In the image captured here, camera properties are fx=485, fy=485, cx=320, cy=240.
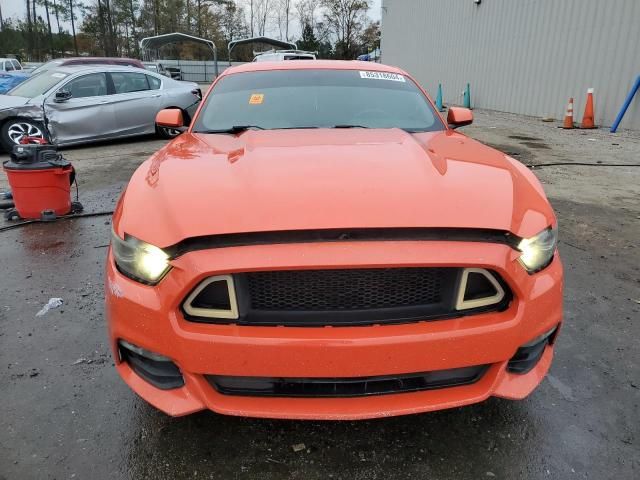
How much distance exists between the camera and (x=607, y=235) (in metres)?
4.28

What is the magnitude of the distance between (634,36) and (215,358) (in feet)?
37.8

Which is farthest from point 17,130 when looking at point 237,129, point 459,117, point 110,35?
point 110,35

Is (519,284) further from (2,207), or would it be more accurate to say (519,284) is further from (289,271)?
(2,207)

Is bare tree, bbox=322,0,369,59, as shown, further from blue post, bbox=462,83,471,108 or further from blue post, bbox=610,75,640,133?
blue post, bbox=610,75,640,133

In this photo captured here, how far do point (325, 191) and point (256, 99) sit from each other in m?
1.55

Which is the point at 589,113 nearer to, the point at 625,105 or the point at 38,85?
the point at 625,105

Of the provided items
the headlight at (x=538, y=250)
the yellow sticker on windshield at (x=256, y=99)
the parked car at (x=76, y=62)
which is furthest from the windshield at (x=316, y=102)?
the parked car at (x=76, y=62)

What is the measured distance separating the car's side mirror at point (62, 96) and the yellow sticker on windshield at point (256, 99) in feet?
22.0

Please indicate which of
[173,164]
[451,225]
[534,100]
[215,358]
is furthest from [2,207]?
[534,100]

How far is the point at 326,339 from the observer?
152cm

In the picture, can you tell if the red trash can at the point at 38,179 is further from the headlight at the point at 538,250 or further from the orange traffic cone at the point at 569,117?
the orange traffic cone at the point at 569,117

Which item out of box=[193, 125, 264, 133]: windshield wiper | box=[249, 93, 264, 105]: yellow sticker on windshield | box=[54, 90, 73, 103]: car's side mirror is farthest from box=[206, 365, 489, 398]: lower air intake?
box=[54, 90, 73, 103]: car's side mirror

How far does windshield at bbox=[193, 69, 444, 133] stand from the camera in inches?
112

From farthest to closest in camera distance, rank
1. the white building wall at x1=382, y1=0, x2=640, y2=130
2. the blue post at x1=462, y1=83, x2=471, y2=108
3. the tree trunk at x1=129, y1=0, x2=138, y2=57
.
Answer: the tree trunk at x1=129, y1=0, x2=138, y2=57 < the blue post at x1=462, y1=83, x2=471, y2=108 < the white building wall at x1=382, y1=0, x2=640, y2=130
